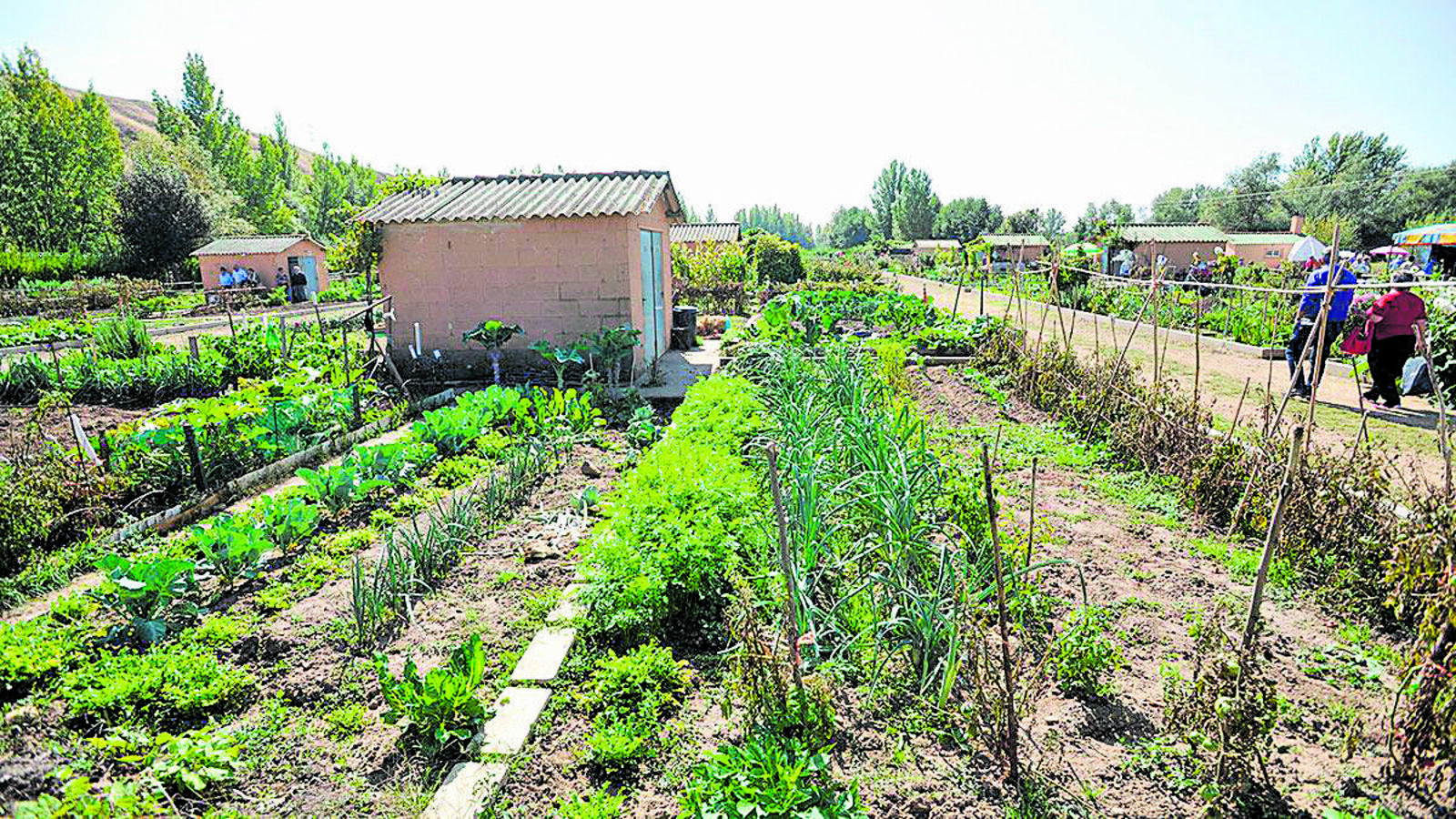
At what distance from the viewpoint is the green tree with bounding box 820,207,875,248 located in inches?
4259

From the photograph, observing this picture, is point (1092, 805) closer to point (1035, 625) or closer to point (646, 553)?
point (1035, 625)

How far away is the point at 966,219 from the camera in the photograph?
83.9 m

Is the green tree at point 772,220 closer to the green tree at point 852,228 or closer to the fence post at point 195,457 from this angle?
the green tree at point 852,228

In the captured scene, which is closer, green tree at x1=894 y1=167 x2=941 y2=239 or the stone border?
the stone border

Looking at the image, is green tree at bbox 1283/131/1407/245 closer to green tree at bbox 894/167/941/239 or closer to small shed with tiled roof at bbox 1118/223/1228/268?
small shed with tiled roof at bbox 1118/223/1228/268

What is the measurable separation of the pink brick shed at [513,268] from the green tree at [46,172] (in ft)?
116

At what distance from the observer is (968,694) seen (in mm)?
3199

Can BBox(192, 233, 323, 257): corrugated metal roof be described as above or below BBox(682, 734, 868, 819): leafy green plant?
above

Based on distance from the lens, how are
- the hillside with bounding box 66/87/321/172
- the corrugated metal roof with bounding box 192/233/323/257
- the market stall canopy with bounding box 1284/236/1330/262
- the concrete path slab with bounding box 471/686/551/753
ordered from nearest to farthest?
1. the concrete path slab with bounding box 471/686/551/753
2. the market stall canopy with bounding box 1284/236/1330/262
3. the corrugated metal roof with bounding box 192/233/323/257
4. the hillside with bounding box 66/87/321/172

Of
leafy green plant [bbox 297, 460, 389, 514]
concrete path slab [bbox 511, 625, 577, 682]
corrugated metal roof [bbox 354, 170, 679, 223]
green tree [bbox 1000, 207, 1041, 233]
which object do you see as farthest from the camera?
green tree [bbox 1000, 207, 1041, 233]

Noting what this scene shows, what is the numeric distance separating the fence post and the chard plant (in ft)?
13.6

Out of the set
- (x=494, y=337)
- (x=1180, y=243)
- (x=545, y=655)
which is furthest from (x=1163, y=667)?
(x=1180, y=243)

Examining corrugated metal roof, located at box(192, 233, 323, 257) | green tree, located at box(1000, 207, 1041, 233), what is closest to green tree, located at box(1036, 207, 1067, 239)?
green tree, located at box(1000, 207, 1041, 233)

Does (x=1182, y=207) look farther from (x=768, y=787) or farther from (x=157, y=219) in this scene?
(x=768, y=787)
